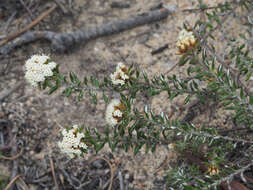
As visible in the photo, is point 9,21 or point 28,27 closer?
point 28,27

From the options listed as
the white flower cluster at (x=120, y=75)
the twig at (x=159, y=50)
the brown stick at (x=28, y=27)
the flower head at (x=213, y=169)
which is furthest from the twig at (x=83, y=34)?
the flower head at (x=213, y=169)

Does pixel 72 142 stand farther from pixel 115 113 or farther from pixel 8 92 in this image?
pixel 8 92

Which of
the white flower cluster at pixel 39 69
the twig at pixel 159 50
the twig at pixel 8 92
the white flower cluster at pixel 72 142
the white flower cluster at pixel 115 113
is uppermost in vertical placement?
the twig at pixel 159 50

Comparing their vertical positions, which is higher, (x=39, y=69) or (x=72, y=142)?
(x=39, y=69)

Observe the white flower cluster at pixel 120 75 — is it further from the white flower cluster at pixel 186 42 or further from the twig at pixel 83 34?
the twig at pixel 83 34

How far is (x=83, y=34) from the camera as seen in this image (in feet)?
10.5

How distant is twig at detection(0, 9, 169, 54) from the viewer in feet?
10.1

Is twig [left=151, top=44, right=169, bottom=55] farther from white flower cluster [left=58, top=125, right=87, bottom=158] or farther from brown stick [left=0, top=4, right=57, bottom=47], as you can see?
white flower cluster [left=58, top=125, right=87, bottom=158]

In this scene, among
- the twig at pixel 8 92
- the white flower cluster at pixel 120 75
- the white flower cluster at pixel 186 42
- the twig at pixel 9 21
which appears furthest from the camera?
the twig at pixel 9 21

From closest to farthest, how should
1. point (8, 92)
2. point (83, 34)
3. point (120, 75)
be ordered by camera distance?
point (120, 75)
point (8, 92)
point (83, 34)

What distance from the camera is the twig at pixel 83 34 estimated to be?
3.07 m

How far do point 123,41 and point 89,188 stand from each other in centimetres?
182

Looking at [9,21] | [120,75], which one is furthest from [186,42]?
[9,21]

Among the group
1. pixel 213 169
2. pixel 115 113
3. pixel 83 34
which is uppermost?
pixel 83 34
